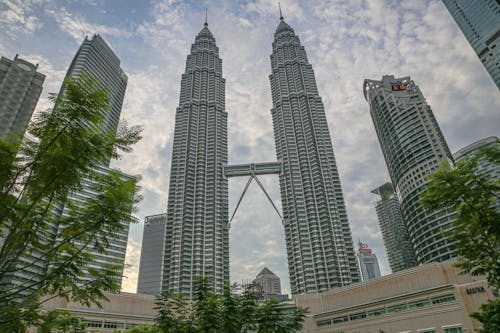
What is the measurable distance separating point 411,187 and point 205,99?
113 m

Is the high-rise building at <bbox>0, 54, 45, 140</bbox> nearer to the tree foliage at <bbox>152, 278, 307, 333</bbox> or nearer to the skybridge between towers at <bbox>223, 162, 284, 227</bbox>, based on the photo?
the skybridge between towers at <bbox>223, 162, 284, 227</bbox>

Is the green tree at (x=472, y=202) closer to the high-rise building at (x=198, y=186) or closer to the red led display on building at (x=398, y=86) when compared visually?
the high-rise building at (x=198, y=186)

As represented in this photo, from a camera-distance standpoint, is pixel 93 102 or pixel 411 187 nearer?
pixel 93 102

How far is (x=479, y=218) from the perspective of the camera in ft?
44.6

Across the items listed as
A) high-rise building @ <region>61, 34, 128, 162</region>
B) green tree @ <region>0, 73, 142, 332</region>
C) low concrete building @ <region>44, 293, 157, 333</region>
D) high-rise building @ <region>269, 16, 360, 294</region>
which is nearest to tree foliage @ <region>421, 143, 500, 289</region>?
green tree @ <region>0, 73, 142, 332</region>

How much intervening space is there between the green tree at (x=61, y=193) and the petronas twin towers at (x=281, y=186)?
402ft

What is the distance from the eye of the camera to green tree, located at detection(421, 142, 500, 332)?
13.5 m

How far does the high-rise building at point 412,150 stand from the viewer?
4528 inches

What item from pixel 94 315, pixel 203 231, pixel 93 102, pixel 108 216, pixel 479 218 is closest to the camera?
pixel 93 102

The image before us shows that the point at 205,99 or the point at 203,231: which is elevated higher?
the point at 205,99

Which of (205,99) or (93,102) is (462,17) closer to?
(205,99)

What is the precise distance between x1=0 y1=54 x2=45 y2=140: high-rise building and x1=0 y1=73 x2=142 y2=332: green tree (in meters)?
150

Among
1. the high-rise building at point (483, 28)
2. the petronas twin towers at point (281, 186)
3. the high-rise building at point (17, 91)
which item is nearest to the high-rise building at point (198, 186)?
the petronas twin towers at point (281, 186)

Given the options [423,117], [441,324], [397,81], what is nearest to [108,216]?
[441,324]
